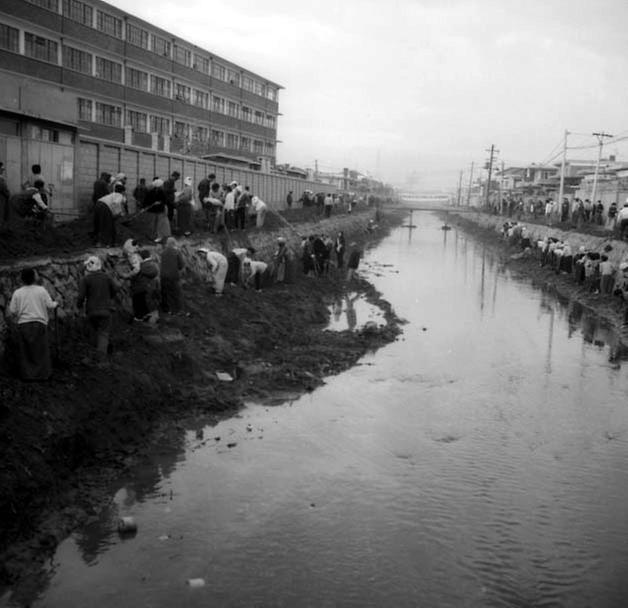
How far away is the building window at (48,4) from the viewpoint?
3386cm

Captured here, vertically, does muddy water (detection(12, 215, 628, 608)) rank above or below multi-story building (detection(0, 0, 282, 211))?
below

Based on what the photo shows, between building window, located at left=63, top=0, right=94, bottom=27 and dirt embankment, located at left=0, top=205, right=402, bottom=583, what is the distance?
25.1 meters

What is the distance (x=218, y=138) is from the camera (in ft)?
177

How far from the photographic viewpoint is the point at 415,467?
33.7ft

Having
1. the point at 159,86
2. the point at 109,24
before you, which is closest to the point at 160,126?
the point at 159,86

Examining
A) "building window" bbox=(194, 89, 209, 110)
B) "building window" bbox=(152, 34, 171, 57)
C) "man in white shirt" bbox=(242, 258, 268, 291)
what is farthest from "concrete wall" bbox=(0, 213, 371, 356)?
"building window" bbox=(194, 89, 209, 110)

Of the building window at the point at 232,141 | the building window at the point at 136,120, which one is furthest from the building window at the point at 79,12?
the building window at the point at 232,141

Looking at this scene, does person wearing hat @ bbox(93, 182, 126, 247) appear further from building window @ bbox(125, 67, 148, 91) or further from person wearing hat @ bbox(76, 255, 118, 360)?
building window @ bbox(125, 67, 148, 91)

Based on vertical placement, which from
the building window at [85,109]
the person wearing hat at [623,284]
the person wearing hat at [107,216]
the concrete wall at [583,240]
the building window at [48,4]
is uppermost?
the building window at [48,4]

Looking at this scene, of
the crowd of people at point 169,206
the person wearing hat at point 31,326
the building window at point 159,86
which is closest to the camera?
the person wearing hat at point 31,326

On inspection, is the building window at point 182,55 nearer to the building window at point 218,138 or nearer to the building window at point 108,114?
the building window at point 218,138

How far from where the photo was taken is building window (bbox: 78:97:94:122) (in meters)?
37.8

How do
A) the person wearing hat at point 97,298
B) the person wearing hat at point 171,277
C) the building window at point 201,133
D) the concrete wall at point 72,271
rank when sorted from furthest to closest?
1. the building window at point 201,133
2. the person wearing hat at point 171,277
3. the person wearing hat at point 97,298
4. the concrete wall at point 72,271

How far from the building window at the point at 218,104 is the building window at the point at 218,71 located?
164 cm
